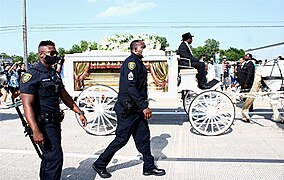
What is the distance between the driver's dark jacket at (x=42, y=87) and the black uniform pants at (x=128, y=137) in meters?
1.16

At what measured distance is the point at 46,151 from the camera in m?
3.87

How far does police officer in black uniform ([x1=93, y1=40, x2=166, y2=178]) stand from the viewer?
4695 mm

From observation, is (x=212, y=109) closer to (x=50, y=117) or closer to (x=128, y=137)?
(x=128, y=137)

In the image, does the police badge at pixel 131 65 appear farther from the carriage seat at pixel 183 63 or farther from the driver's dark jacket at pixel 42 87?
the carriage seat at pixel 183 63

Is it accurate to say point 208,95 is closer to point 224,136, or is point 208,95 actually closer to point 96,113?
point 224,136

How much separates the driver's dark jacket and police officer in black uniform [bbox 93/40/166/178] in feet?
3.67

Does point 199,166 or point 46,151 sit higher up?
point 46,151

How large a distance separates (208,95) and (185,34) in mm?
1457

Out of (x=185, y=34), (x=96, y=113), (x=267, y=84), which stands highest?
(x=185, y=34)

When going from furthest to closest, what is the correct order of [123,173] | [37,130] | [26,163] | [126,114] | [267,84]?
1. [267,84]
2. [26,163]
3. [123,173]
4. [126,114]
5. [37,130]

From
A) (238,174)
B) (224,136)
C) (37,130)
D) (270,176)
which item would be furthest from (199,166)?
(37,130)

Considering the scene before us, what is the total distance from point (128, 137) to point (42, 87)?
1.57 m

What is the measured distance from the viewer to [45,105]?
384 centimetres

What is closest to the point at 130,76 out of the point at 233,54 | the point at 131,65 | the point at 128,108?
the point at 131,65
